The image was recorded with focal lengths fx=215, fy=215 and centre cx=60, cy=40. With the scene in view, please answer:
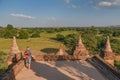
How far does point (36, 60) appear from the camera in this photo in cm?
1380

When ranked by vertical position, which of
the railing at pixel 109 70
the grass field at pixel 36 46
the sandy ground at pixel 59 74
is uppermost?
the railing at pixel 109 70

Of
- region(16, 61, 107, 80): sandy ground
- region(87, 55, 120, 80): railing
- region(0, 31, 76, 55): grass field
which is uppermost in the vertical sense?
region(87, 55, 120, 80): railing

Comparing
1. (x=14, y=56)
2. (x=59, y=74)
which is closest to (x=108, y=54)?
(x=59, y=74)

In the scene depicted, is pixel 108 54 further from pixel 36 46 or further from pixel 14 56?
pixel 36 46

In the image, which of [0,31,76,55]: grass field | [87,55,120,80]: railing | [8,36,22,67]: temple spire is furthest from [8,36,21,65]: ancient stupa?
[0,31,76,55]: grass field

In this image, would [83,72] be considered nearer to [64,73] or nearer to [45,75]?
[64,73]

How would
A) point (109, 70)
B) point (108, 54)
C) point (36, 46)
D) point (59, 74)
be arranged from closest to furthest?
point (59, 74) → point (109, 70) → point (108, 54) → point (36, 46)

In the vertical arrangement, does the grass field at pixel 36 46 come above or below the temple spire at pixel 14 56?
below

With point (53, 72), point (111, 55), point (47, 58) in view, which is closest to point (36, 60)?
point (47, 58)

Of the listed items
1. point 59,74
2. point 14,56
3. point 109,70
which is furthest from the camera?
point 14,56

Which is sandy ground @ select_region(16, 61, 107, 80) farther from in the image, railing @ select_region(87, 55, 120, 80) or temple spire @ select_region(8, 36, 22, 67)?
temple spire @ select_region(8, 36, 22, 67)

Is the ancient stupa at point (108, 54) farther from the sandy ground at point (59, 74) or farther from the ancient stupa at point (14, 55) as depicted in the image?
the ancient stupa at point (14, 55)

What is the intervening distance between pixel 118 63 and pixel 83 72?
19641 millimetres

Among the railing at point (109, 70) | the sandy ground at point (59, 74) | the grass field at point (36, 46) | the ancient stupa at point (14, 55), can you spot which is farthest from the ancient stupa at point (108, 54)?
the grass field at point (36, 46)
